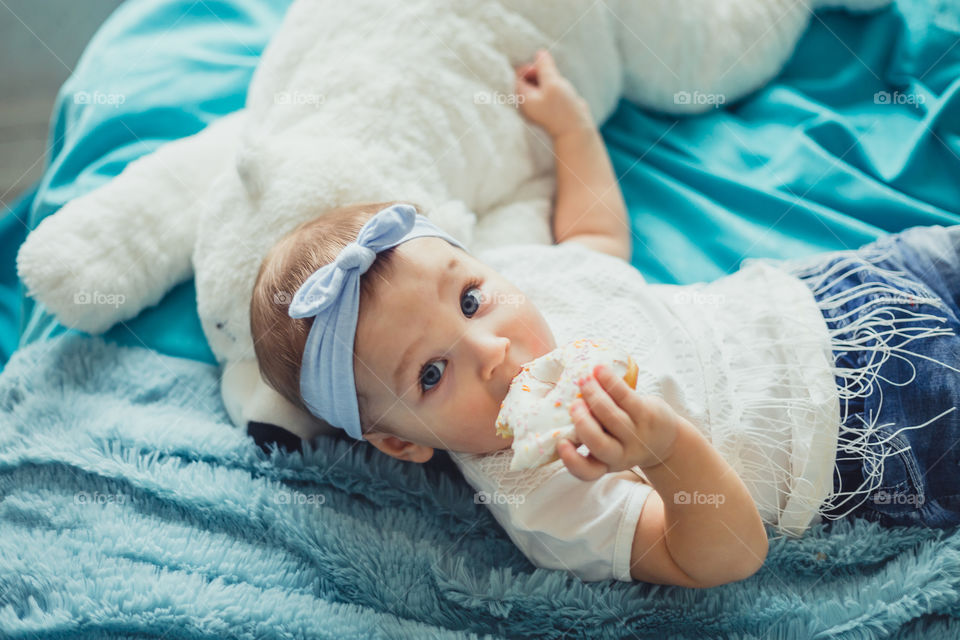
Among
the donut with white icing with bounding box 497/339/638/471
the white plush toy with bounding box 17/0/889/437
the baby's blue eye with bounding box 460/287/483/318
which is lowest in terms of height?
the donut with white icing with bounding box 497/339/638/471

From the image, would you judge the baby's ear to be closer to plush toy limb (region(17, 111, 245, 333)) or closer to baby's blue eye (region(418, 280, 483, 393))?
baby's blue eye (region(418, 280, 483, 393))

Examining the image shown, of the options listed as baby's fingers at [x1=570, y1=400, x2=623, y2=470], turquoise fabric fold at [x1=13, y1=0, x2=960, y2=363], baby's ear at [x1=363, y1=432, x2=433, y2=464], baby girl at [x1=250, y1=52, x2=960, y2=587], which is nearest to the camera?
baby's fingers at [x1=570, y1=400, x2=623, y2=470]

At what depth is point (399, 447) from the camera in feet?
3.66

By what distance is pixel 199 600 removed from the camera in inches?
39.4

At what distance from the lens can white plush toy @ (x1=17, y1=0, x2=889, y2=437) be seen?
45.7 inches

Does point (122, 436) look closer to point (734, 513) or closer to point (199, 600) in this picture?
point (199, 600)

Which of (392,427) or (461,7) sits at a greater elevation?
(461,7)

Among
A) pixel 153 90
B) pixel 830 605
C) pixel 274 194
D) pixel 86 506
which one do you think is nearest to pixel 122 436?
pixel 86 506

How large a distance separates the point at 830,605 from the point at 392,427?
63 cm

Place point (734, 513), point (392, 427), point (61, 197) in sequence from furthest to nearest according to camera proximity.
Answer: point (61, 197) → point (392, 427) → point (734, 513)

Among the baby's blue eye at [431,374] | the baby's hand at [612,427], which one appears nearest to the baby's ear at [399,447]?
the baby's blue eye at [431,374]

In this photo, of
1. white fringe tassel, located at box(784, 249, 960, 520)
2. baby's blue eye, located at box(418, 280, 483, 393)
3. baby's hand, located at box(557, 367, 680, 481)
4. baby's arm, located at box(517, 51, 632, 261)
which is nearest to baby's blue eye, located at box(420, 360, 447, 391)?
baby's blue eye, located at box(418, 280, 483, 393)

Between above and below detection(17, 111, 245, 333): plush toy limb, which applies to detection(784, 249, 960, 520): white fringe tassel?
below

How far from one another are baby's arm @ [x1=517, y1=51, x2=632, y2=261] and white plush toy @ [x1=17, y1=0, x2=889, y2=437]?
0.09 ft
